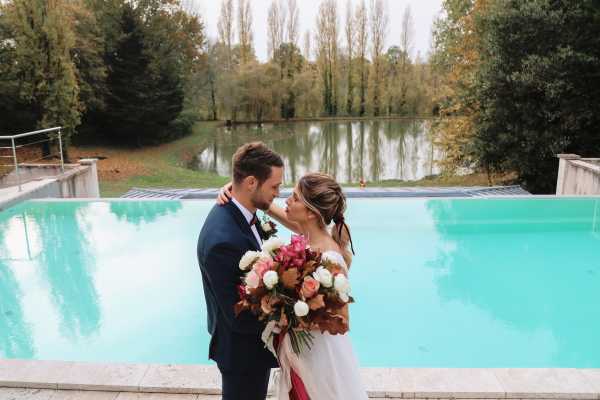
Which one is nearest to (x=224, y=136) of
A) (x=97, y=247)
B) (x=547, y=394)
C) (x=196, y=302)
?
(x=97, y=247)

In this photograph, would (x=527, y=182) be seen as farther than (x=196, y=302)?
Yes

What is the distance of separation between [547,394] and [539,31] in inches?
422

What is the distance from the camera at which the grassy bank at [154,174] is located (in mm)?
15948

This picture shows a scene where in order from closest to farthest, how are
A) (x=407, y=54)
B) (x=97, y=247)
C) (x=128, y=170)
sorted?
(x=97, y=247) → (x=128, y=170) → (x=407, y=54)

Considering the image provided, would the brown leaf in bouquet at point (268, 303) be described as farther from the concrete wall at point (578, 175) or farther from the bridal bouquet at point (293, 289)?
the concrete wall at point (578, 175)

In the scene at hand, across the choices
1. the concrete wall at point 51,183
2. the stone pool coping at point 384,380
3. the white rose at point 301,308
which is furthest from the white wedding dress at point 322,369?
the concrete wall at point 51,183

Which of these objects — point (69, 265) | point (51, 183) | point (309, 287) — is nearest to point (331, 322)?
point (309, 287)

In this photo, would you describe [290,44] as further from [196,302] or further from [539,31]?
[196,302]

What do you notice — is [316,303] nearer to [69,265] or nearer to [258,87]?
[69,265]

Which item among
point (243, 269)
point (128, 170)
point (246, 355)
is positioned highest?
point (243, 269)

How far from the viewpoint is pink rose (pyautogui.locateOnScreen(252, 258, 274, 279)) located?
1865 millimetres

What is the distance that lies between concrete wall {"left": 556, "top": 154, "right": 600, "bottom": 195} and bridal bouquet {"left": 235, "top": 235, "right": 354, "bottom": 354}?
898cm

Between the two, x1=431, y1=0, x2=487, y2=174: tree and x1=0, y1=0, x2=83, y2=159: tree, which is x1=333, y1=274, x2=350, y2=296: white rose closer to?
x1=431, y1=0, x2=487, y2=174: tree

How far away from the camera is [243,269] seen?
1934 mm
